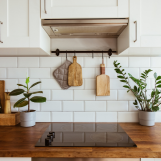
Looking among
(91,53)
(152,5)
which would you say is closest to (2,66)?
(91,53)

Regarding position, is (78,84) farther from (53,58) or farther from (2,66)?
(2,66)

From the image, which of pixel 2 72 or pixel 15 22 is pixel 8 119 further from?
pixel 15 22

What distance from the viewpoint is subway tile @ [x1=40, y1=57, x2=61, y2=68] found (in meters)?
1.42

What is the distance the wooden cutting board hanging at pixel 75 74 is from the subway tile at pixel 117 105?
35 cm

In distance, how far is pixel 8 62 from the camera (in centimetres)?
142

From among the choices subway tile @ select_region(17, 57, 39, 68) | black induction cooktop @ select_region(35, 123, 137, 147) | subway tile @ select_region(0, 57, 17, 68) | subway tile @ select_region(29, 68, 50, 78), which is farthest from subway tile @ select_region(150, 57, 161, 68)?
subway tile @ select_region(0, 57, 17, 68)

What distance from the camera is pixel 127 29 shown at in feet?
3.51

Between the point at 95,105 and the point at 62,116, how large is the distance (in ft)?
1.09

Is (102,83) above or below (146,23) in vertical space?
below

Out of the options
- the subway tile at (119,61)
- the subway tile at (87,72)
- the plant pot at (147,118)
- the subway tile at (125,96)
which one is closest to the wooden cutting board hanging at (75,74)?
the subway tile at (87,72)

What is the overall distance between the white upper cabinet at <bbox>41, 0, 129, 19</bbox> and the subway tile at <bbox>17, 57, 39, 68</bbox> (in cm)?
48

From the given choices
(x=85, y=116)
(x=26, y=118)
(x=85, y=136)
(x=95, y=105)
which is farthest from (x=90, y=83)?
(x=26, y=118)

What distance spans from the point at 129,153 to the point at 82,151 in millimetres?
256

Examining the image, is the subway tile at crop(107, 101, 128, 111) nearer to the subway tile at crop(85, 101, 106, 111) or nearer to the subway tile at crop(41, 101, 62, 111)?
the subway tile at crop(85, 101, 106, 111)
